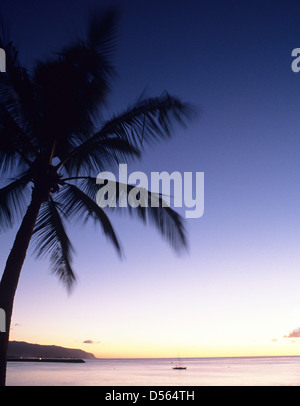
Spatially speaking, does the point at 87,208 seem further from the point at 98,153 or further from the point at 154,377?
the point at 154,377

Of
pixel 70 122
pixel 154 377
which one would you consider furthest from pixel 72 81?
pixel 154 377

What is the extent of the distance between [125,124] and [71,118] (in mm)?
978

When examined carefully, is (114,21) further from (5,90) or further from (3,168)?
(3,168)

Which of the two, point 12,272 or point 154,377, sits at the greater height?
point 12,272

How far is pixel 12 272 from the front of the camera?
4.87 metres

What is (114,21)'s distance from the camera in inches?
229

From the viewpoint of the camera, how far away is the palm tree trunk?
14.9 ft

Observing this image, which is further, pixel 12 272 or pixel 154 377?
pixel 154 377

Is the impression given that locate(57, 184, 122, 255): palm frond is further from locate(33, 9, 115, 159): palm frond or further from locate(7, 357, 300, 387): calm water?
locate(7, 357, 300, 387): calm water

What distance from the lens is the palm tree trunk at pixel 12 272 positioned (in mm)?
4527

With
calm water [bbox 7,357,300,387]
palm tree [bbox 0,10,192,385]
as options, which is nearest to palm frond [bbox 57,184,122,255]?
palm tree [bbox 0,10,192,385]
